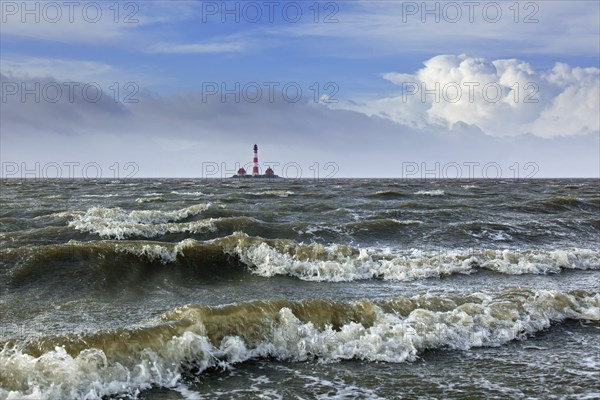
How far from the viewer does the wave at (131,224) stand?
1742 centimetres

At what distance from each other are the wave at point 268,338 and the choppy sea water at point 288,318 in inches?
1.0

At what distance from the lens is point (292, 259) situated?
13859mm

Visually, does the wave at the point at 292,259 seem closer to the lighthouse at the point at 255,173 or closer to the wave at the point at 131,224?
the wave at the point at 131,224

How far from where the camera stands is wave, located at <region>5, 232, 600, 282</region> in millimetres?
12914

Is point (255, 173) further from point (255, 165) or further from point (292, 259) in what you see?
point (292, 259)

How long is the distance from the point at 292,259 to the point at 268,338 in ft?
19.6

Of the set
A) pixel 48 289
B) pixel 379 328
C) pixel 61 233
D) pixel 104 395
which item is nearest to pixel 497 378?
pixel 379 328

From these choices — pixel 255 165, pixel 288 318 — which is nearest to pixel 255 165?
pixel 255 165

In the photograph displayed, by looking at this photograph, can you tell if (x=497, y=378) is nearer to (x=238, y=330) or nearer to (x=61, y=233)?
(x=238, y=330)

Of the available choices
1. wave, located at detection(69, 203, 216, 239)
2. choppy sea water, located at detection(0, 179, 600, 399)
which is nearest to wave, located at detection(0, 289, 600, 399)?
choppy sea water, located at detection(0, 179, 600, 399)

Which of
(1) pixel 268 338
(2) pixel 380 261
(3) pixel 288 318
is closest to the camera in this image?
(1) pixel 268 338

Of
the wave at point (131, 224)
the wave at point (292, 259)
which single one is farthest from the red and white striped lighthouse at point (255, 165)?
the wave at point (292, 259)

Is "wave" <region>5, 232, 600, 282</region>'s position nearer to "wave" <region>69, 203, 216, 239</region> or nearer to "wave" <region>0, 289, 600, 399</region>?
"wave" <region>69, 203, 216, 239</region>

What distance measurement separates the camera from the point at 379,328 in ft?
26.7
